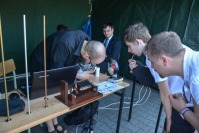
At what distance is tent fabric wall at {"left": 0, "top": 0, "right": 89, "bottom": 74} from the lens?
148 inches

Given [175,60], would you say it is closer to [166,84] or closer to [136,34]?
[166,84]

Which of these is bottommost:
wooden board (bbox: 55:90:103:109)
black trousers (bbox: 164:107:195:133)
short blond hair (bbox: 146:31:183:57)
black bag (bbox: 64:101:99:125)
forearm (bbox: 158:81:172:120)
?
black bag (bbox: 64:101:99:125)

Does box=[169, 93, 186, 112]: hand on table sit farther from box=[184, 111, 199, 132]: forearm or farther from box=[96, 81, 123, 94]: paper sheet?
box=[96, 81, 123, 94]: paper sheet

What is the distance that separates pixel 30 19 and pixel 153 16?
2.57 m

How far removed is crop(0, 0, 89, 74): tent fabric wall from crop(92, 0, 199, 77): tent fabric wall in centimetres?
64

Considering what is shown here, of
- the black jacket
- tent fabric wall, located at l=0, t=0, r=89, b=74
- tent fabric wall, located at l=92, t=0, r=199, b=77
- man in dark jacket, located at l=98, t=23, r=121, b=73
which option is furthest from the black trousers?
tent fabric wall, located at l=0, t=0, r=89, b=74

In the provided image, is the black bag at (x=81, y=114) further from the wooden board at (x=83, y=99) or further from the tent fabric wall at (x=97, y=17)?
the tent fabric wall at (x=97, y=17)

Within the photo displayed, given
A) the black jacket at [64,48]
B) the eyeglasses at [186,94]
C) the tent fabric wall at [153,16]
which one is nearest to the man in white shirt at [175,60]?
the eyeglasses at [186,94]

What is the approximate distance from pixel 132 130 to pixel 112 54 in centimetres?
141

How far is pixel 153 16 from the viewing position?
12.5ft

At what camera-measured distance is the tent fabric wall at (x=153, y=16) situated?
332cm

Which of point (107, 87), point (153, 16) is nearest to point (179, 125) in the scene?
point (107, 87)

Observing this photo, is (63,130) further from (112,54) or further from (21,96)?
(112,54)

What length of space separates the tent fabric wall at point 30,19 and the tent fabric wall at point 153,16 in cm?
64
